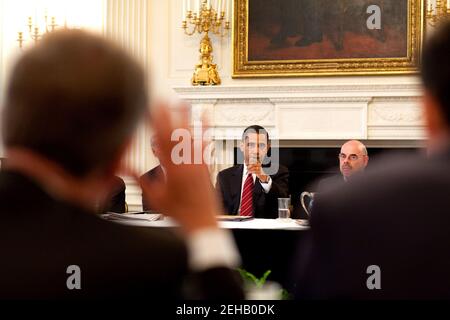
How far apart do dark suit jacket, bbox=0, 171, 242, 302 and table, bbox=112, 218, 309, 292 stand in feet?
9.93

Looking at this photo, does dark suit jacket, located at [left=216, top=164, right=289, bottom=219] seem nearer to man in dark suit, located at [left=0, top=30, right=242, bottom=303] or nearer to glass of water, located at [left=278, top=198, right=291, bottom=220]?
glass of water, located at [left=278, top=198, right=291, bottom=220]

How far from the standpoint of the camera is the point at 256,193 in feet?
15.9

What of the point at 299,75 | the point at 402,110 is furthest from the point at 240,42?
the point at 402,110

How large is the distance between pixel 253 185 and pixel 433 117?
3808 mm

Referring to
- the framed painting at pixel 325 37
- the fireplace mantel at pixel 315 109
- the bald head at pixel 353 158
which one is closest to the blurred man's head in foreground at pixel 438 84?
the bald head at pixel 353 158

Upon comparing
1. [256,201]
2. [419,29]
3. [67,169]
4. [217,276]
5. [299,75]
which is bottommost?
[256,201]

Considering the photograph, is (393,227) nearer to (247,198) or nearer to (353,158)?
(247,198)

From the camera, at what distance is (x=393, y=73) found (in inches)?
263

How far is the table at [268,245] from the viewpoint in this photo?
3922 millimetres

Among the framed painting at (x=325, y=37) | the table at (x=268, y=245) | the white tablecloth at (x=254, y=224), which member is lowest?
the table at (x=268, y=245)

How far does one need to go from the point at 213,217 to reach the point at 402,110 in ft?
19.8

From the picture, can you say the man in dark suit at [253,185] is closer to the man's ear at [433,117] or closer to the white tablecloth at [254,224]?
the white tablecloth at [254,224]

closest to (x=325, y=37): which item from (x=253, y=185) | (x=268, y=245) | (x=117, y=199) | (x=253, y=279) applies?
(x=253, y=185)

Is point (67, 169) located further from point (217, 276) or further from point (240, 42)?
point (240, 42)
